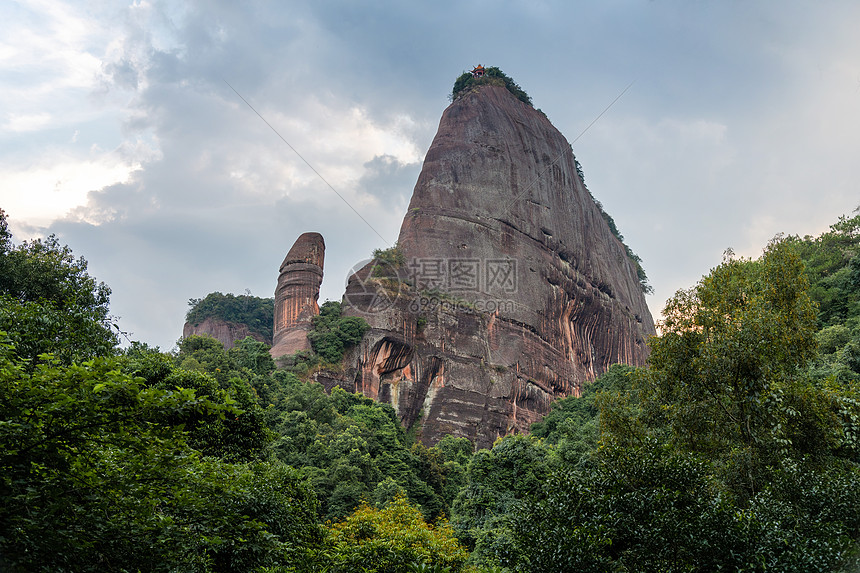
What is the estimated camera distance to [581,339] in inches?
2045

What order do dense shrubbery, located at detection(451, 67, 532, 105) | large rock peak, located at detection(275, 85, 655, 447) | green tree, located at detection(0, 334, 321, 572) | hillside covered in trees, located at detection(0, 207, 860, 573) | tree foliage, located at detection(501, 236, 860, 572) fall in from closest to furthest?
green tree, located at detection(0, 334, 321, 572), hillside covered in trees, located at detection(0, 207, 860, 573), tree foliage, located at detection(501, 236, 860, 572), large rock peak, located at detection(275, 85, 655, 447), dense shrubbery, located at detection(451, 67, 532, 105)

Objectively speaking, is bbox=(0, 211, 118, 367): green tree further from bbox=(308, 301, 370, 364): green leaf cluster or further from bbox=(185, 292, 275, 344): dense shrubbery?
bbox=(185, 292, 275, 344): dense shrubbery

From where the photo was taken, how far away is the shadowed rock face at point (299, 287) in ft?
136

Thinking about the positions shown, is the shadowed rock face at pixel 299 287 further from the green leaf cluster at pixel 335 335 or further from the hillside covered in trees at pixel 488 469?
the hillside covered in trees at pixel 488 469

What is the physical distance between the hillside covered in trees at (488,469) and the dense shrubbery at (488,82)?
41507mm

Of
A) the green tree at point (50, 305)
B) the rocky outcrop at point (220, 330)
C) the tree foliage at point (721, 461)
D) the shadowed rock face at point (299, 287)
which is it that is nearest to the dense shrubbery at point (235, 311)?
the rocky outcrop at point (220, 330)

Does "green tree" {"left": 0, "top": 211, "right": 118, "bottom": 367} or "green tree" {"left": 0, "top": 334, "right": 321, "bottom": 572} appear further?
"green tree" {"left": 0, "top": 211, "right": 118, "bottom": 367}

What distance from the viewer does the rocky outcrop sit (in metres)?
62.8

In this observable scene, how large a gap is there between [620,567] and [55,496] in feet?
23.4

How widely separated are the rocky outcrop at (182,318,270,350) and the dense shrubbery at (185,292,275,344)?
353 mm

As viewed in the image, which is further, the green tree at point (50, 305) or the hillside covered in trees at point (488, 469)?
the green tree at point (50, 305)

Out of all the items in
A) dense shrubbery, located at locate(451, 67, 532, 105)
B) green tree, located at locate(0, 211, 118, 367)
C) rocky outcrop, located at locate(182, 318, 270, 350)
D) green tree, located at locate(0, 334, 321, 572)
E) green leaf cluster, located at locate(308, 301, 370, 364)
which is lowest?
green tree, located at locate(0, 334, 321, 572)

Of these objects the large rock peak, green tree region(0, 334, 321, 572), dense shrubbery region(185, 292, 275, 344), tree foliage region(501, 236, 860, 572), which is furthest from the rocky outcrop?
green tree region(0, 334, 321, 572)

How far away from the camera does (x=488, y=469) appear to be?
20594 mm
